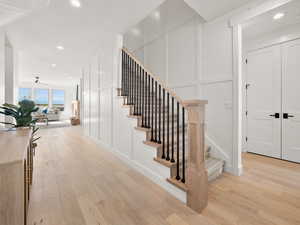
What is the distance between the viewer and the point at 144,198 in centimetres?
172

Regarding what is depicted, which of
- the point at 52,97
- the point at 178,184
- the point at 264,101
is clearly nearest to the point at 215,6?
the point at 264,101

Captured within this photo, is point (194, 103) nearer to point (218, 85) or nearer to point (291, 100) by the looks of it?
point (218, 85)

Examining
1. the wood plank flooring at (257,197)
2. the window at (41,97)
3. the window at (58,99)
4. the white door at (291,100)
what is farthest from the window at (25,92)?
the white door at (291,100)

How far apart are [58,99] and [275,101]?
1391 cm

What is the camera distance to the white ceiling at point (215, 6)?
2158mm

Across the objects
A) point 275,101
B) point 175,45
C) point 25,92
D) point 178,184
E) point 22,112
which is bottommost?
point 178,184

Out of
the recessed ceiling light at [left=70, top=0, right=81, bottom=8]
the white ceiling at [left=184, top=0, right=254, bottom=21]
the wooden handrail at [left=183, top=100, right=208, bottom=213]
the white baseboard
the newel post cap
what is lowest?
the white baseboard

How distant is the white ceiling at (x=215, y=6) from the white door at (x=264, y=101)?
5.05ft

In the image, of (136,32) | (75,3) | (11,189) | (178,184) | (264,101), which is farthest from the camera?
(136,32)

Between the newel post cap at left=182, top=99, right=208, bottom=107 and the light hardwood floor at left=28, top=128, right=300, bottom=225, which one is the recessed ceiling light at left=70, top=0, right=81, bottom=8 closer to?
the newel post cap at left=182, top=99, right=208, bottom=107

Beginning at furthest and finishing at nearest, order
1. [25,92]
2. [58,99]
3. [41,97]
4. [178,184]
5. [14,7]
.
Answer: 1. [58,99]
2. [41,97]
3. [25,92]
4. [14,7]
5. [178,184]

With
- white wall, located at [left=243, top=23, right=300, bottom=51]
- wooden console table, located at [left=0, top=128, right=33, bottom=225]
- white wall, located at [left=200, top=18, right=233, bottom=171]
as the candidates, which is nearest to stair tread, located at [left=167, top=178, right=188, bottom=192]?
white wall, located at [left=200, top=18, right=233, bottom=171]

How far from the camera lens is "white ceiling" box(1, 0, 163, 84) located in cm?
242

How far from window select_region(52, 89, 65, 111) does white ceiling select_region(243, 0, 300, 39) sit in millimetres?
13238
